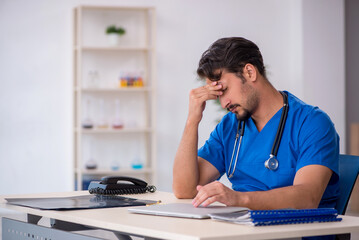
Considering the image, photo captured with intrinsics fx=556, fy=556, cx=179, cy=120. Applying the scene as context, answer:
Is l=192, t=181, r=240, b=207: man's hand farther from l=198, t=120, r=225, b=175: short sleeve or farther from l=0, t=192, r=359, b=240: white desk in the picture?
l=198, t=120, r=225, b=175: short sleeve

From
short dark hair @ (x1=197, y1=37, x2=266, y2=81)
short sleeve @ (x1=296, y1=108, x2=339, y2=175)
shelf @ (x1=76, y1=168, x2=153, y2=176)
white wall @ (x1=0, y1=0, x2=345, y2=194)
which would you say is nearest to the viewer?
short sleeve @ (x1=296, y1=108, x2=339, y2=175)

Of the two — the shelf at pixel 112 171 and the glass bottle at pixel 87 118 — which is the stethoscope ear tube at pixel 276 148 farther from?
the glass bottle at pixel 87 118

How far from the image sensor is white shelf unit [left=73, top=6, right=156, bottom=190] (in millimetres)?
5285

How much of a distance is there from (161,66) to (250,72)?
372 cm

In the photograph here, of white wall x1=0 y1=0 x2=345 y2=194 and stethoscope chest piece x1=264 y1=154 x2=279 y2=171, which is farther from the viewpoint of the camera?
white wall x1=0 y1=0 x2=345 y2=194

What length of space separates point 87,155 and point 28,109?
74 cm

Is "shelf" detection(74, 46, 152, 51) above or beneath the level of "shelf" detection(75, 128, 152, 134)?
above

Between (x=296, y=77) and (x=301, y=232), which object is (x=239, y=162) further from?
(x=296, y=77)

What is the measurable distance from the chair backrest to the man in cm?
3

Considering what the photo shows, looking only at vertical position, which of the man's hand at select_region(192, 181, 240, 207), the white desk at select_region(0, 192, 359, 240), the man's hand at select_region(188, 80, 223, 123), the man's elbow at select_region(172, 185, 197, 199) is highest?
the man's hand at select_region(188, 80, 223, 123)

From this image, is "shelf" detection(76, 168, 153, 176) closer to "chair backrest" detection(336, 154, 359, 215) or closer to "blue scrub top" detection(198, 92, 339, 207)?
"blue scrub top" detection(198, 92, 339, 207)

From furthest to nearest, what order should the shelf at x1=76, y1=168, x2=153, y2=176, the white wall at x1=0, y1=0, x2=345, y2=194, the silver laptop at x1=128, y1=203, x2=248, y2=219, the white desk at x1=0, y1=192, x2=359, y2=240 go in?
1. the white wall at x1=0, y1=0, x2=345, y2=194
2. the shelf at x1=76, y1=168, x2=153, y2=176
3. the silver laptop at x1=128, y1=203, x2=248, y2=219
4. the white desk at x1=0, y1=192, x2=359, y2=240

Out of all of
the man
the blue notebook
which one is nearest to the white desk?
the blue notebook

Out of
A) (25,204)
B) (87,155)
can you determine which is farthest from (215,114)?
(25,204)
